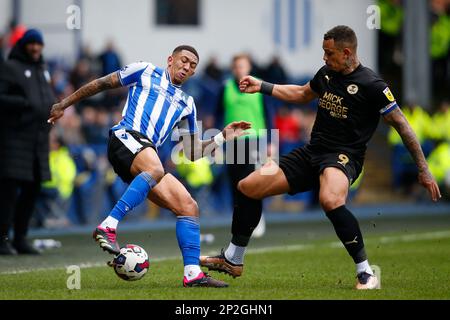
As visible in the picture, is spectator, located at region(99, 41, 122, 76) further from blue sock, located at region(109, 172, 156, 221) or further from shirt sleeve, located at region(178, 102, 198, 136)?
blue sock, located at region(109, 172, 156, 221)

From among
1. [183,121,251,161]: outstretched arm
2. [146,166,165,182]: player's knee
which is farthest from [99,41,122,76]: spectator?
[146,166,165,182]: player's knee

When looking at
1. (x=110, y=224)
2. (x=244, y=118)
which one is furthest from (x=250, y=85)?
(x=244, y=118)

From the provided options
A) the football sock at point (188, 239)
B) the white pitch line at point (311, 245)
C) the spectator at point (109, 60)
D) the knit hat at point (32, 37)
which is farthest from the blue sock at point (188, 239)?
the spectator at point (109, 60)

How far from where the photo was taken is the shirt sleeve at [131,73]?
9672 mm

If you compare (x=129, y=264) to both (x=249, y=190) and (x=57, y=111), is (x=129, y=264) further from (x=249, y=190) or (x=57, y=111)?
(x=57, y=111)

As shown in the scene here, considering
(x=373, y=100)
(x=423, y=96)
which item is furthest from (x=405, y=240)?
(x=423, y=96)

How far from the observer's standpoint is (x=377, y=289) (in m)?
9.17

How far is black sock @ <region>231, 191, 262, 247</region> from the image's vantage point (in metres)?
10.0

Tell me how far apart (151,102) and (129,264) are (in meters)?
1.39

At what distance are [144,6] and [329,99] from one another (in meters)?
18.0

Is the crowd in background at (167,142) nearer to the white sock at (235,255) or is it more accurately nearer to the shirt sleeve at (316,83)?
the white sock at (235,255)

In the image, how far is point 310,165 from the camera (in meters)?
9.69
